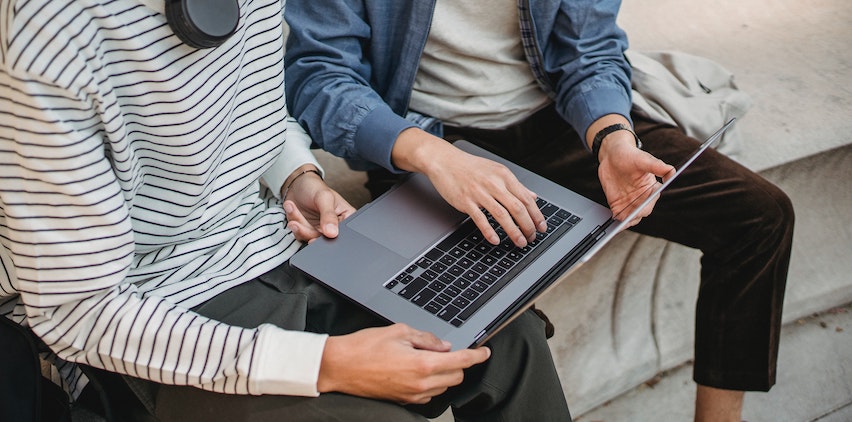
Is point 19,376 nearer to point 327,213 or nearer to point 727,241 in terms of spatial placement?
point 327,213

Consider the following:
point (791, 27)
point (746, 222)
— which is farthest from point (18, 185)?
point (791, 27)

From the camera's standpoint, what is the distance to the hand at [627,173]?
112cm

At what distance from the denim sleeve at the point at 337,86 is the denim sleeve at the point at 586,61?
0.96 ft

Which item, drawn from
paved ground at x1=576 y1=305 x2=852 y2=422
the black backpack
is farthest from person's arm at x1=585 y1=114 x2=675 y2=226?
the black backpack

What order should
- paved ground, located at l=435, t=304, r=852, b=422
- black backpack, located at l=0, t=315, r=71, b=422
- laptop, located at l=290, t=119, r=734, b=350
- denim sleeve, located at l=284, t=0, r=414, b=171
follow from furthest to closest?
1. paved ground, located at l=435, t=304, r=852, b=422
2. denim sleeve, located at l=284, t=0, r=414, b=171
3. laptop, located at l=290, t=119, r=734, b=350
4. black backpack, located at l=0, t=315, r=71, b=422

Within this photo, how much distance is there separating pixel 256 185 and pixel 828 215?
1.32 m

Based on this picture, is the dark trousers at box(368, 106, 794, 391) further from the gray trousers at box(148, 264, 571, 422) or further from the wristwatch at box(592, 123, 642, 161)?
the gray trousers at box(148, 264, 571, 422)

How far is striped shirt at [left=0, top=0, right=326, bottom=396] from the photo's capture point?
75 cm

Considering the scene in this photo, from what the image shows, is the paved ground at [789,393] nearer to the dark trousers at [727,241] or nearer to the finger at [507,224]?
the dark trousers at [727,241]

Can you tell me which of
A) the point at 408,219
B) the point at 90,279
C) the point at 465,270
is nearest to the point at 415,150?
the point at 408,219

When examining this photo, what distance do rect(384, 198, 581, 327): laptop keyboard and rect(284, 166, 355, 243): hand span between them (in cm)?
12

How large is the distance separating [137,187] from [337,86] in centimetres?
39

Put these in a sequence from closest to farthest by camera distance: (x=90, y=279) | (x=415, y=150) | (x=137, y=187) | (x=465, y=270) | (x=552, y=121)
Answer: (x=90, y=279) < (x=137, y=187) < (x=465, y=270) < (x=415, y=150) < (x=552, y=121)

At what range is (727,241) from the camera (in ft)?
4.23
